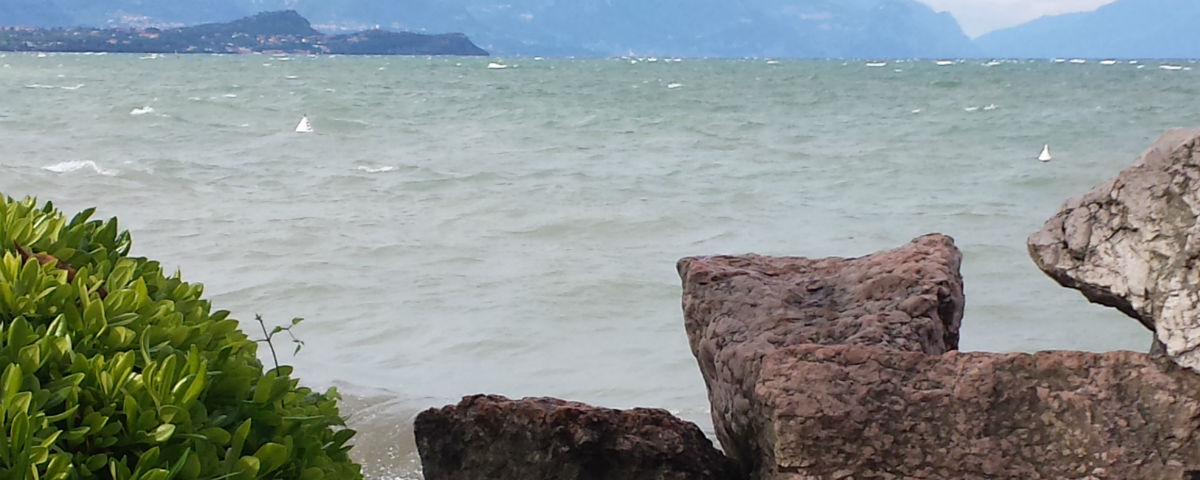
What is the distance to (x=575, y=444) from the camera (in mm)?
3197

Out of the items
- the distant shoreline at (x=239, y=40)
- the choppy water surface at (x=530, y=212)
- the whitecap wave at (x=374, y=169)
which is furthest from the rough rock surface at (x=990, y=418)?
the distant shoreline at (x=239, y=40)

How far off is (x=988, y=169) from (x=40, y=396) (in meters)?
15.8

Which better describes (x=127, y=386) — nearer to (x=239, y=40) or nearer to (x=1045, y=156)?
(x=1045, y=156)

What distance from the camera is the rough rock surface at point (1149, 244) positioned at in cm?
252

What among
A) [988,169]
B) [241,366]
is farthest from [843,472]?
[988,169]

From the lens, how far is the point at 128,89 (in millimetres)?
37906

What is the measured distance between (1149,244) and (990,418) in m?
0.53

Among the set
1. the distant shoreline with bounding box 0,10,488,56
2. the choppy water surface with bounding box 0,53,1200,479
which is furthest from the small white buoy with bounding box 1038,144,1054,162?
the distant shoreline with bounding box 0,10,488,56

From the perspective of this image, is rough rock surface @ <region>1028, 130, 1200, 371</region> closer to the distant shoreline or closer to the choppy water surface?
the choppy water surface

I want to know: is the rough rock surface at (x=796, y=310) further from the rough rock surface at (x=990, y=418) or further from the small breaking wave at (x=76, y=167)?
the small breaking wave at (x=76, y=167)

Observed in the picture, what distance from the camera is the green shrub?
1.47 m

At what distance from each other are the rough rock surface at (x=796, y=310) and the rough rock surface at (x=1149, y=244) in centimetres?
53

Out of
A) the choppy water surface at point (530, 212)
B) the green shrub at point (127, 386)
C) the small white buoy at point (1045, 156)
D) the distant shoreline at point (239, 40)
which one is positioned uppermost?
the green shrub at point (127, 386)

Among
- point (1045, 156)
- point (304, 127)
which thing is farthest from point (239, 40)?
point (1045, 156)
